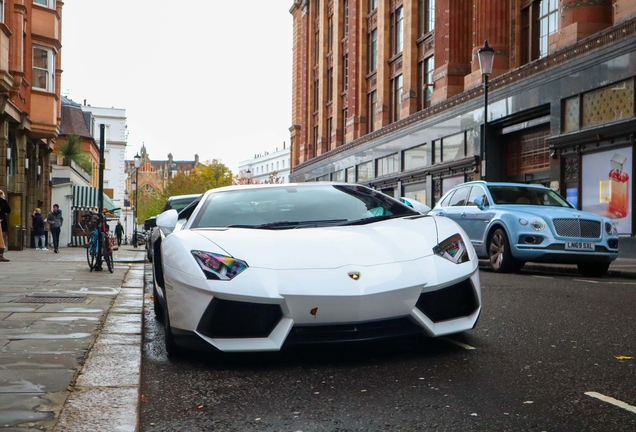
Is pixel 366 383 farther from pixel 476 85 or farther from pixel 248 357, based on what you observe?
pixel 476 85

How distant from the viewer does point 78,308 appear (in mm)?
7418

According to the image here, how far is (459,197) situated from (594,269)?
3.09m

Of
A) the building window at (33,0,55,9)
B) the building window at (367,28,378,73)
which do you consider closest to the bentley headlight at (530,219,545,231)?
the building window at (33,0,55,9)

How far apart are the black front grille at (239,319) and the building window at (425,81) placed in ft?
91.9

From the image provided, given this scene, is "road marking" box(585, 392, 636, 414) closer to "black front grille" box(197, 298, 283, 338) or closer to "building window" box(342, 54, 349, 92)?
"black front grille" box(197, 298, 283, 338)

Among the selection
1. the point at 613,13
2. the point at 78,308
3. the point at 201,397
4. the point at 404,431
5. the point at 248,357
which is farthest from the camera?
the point at 613,13

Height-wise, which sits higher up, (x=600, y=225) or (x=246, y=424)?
(x=600, y=225)

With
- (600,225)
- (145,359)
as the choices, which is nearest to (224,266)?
(145,359)

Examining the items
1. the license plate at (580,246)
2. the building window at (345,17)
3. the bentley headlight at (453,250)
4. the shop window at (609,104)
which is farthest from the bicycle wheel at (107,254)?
the building window at (345,17)

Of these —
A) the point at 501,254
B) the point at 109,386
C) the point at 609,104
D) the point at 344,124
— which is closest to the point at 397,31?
the point at 344,124

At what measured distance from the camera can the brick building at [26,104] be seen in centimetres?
2281

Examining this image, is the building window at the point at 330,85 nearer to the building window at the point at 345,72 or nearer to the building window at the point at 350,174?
the building window at the point at 345,72

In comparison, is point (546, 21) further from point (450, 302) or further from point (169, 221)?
point (450, 302)

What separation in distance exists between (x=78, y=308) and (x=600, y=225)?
861 centimetres
